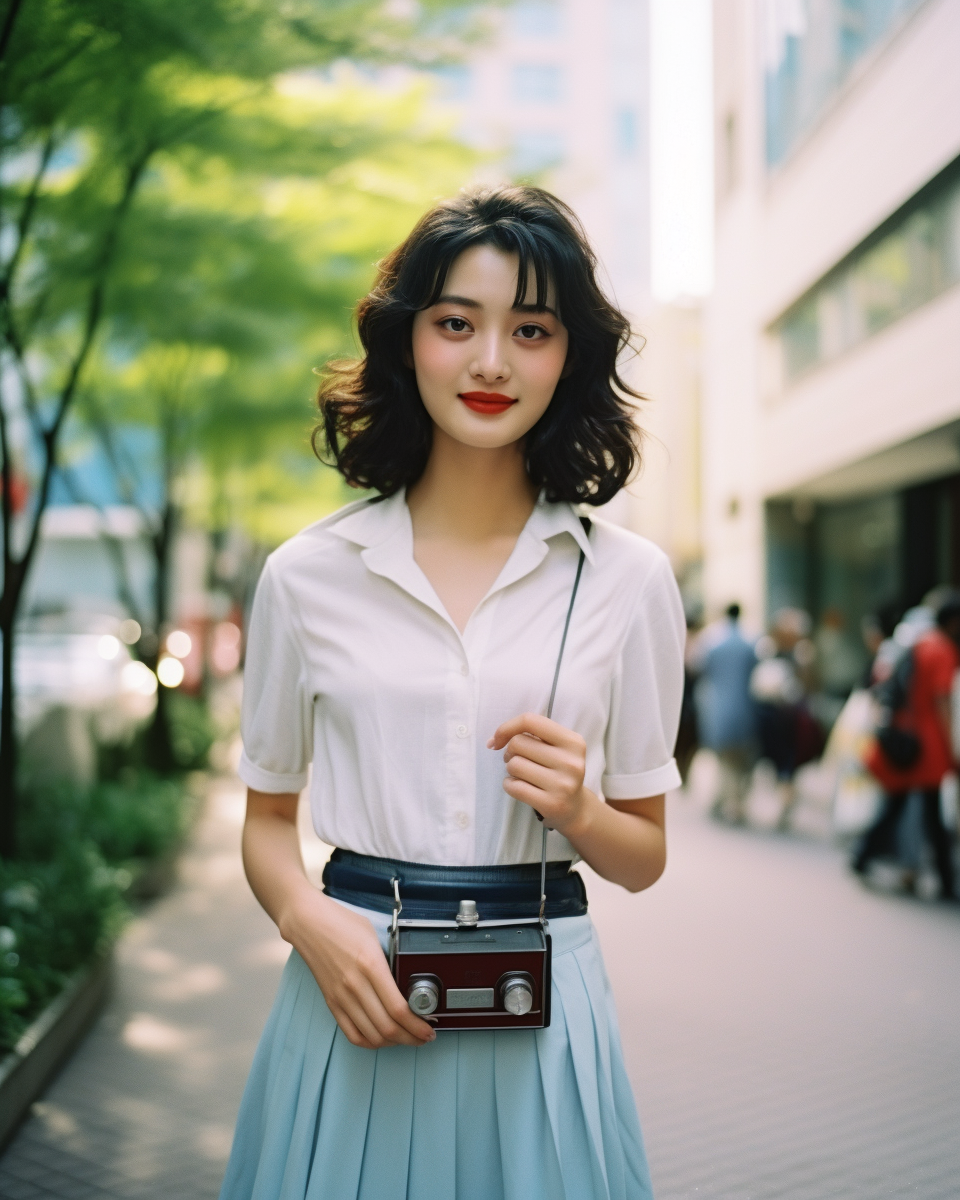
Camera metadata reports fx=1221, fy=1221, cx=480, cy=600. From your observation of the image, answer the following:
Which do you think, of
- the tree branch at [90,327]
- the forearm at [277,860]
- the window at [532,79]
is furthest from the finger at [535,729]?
the window at [532,79]

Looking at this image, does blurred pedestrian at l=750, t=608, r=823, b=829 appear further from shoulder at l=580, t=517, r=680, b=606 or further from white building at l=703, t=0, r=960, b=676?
shoulder at l=580, t=517, r=680, b=606

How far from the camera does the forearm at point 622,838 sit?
62.5 inches

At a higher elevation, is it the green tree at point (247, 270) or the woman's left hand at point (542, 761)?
the green tree at point (247, 270)

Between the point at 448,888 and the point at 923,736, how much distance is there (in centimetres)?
608

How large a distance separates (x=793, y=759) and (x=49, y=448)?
21.6ft

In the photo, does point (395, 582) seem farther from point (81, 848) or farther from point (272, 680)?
point (81, 848)

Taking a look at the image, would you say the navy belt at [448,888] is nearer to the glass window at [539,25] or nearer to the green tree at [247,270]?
the green tree at [247,270]

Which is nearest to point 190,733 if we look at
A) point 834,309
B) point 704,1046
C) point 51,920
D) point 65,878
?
point 65,878

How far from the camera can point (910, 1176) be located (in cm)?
365

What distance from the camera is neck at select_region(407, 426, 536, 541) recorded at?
6.02ft

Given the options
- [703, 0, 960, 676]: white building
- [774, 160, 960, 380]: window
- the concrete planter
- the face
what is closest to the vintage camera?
the face

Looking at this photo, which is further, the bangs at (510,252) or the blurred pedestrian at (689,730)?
the blurred pedestrian at (689,730)

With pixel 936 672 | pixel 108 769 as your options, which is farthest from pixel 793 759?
pixel 108 769

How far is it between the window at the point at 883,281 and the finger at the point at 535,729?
9.04m
